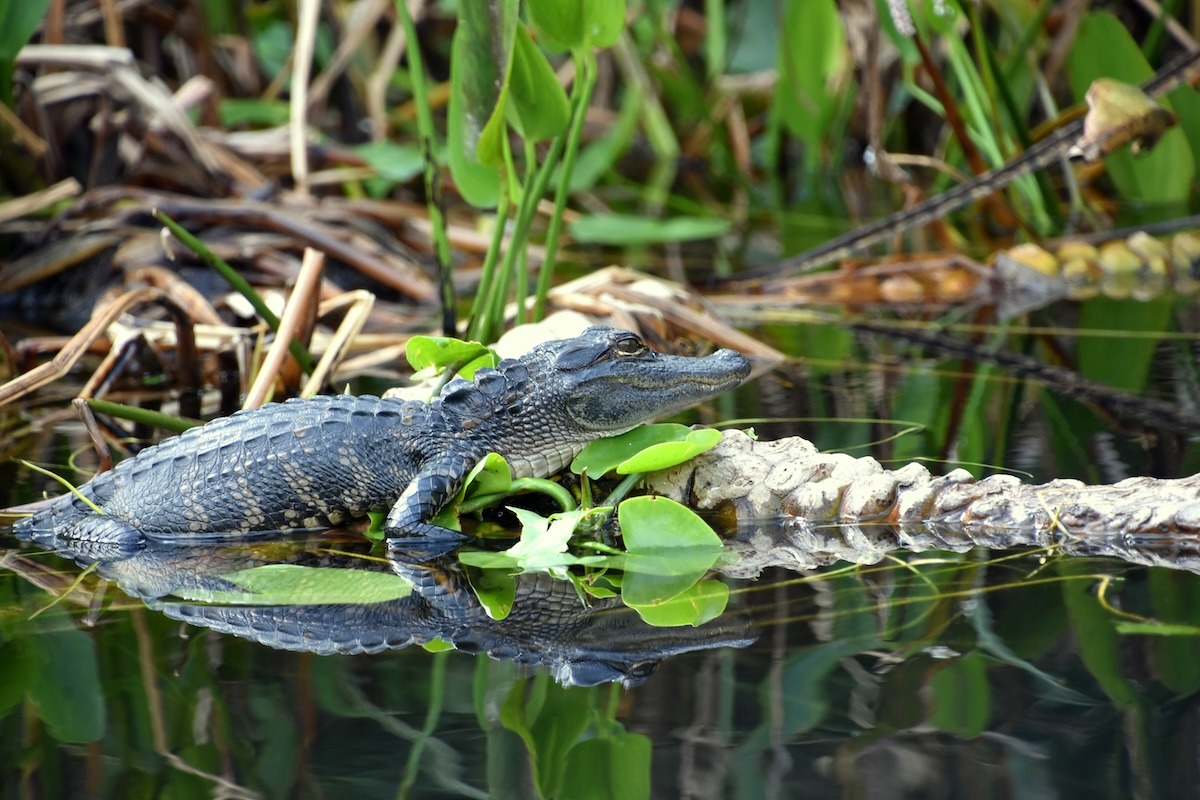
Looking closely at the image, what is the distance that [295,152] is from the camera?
23.7 ft

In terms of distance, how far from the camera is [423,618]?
95.5 inches

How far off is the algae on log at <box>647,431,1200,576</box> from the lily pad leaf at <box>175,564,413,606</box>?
0.70 meters

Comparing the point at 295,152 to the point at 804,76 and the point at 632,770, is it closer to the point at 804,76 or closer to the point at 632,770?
the point at 804,76

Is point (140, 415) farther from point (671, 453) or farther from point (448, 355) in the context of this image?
point (671, 453)

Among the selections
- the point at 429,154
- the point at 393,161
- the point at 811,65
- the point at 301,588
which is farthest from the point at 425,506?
the point at 811,65

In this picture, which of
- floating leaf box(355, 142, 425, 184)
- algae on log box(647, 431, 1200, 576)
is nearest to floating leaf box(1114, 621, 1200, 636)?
algae on log box(647, 431, 1200, 576)

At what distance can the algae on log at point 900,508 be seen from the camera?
8.35 feet

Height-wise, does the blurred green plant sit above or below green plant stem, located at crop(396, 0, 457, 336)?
above

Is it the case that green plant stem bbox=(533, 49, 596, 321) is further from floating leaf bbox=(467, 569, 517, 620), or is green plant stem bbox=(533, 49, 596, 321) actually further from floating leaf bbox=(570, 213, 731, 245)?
floating leaf bbox=(570, 213, 731, 245)

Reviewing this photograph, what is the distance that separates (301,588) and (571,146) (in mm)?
1841

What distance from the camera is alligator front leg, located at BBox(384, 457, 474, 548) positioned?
3.01 m

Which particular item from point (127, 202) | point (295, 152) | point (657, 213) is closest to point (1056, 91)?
point (657, 213)

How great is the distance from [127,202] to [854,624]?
553 cm

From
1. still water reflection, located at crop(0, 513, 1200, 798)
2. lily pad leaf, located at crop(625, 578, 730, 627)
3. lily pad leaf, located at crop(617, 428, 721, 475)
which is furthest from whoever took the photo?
lily pad leaf, located at crop(617, 428, 721, 475)
